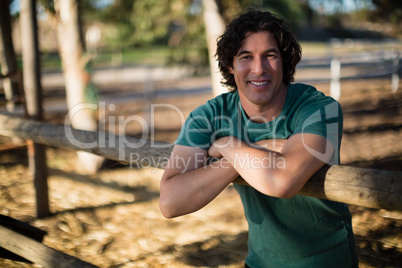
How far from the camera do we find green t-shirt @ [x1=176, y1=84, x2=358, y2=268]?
1.67 meters

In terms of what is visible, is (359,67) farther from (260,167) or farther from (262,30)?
(260,167)

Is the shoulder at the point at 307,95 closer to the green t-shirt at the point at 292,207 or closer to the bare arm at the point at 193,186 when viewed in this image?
the green t-shirt at the point at 292,207

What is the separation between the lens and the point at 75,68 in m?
5.66

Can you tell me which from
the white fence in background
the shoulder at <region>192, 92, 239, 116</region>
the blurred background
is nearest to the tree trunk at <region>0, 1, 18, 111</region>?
the blurred background

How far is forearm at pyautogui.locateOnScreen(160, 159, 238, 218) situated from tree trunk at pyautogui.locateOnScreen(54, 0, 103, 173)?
4.42 metres

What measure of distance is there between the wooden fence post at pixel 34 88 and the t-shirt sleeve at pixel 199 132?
2.92 metres

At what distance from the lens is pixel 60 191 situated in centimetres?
517

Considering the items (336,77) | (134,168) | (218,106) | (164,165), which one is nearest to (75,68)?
(134,168)

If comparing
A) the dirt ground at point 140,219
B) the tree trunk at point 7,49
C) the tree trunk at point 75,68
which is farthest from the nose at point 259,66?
the tree trunk at point 7,49

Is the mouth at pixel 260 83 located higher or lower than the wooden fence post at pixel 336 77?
higher

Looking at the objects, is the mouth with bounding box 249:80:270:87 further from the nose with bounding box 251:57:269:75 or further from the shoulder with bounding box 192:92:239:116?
the shoulder with bounding box 192:92:239:116

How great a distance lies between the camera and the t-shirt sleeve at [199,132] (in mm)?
1758

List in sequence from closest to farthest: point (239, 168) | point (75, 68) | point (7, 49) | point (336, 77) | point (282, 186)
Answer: point (282, 186) → point (239, 168) → point (75, 68) → point (7, 49) → point (336, 77)

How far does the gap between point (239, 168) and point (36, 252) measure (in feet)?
4.53
